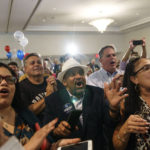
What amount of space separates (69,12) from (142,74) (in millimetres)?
4653

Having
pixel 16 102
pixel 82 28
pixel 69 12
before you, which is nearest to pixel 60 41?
pixel 82 28

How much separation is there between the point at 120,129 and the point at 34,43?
7.14 m

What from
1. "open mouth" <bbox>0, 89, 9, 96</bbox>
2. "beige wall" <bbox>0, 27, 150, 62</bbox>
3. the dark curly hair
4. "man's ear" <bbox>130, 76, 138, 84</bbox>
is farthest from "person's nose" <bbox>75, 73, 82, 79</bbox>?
"beige wall" <bbox>0, 27, 150, 62</bbox>

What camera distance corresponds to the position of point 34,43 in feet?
26.2

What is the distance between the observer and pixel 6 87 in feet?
4.09

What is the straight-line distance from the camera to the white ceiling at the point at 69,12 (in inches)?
184

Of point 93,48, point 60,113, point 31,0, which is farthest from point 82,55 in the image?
point 60,113

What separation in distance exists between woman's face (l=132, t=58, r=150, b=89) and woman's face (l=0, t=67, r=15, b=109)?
34.1 inches

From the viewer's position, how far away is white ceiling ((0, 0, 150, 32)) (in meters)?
4.68

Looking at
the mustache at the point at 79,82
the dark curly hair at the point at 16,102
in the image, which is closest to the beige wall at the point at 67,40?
the mustache at the point at 79,82

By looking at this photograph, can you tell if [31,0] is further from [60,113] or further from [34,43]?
[34,43]

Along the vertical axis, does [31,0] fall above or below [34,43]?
above

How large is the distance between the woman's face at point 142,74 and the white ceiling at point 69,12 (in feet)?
10.7

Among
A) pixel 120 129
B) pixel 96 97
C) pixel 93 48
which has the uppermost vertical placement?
pixel 93 48
